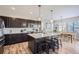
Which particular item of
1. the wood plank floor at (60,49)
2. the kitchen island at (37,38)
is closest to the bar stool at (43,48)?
the kitchen island at (37,38)

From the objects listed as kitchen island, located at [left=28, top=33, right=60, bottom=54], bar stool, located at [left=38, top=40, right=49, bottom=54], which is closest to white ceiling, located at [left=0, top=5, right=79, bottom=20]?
kitchen island, located at [left=28, top=33, right=60, bottom=54]

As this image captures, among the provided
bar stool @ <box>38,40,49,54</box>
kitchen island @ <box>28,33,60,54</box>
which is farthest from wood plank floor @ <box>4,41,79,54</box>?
bar stool @ <box>38,40,49,54</box>

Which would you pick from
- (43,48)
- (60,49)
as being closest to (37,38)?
(43,48)

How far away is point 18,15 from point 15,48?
80 centimetres

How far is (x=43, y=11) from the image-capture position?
8.36 feet

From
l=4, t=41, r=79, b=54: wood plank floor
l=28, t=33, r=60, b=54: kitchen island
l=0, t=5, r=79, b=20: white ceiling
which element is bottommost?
l=4, t=41, r=79, b=54: wood plank floor

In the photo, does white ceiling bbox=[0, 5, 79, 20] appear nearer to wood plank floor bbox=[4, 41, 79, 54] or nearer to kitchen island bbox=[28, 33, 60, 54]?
kitchen island bbox=[28, 33, 60, 54]

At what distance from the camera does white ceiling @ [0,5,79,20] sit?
8.22ft

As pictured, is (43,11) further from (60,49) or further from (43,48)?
(60,49)

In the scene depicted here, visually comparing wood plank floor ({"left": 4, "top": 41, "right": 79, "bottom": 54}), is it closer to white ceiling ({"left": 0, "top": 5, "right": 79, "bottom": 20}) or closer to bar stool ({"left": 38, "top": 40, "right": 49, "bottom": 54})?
bar stool ({"left": 38, "top": 40, "right": 49, "bottom": 54})

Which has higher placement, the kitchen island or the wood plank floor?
the kitchen island
